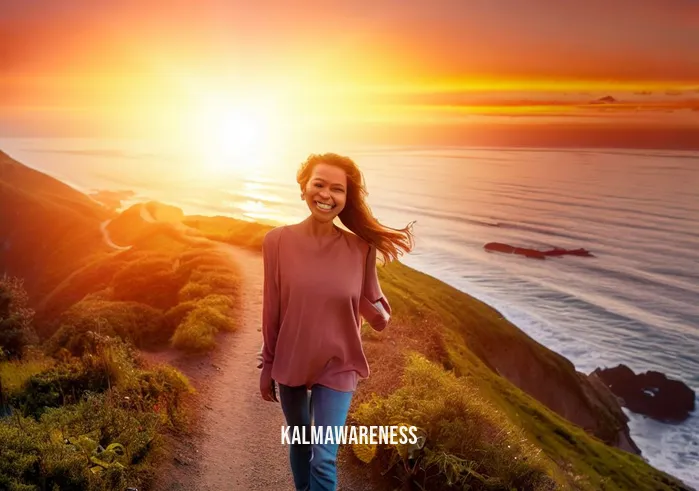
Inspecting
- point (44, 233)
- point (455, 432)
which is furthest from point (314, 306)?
point (44, 233)

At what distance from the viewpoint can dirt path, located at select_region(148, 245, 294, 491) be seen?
681 centimetres

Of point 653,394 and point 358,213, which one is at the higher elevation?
point 358,213

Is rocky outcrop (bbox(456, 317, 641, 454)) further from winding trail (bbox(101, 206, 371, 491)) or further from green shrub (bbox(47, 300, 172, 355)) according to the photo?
winding trail (bbox(101, 206, 371, 491))

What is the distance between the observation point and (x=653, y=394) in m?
48.7

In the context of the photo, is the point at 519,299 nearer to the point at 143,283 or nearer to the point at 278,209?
the point at 278,209

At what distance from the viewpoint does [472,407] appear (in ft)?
25.0

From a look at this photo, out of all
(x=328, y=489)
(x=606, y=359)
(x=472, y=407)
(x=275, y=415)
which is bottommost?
(x=606, y=359)

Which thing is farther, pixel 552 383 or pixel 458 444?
pixel 552 383

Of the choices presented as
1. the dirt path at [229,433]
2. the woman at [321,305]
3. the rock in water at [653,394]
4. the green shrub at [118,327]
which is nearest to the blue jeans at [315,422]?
the woman at [321,305]

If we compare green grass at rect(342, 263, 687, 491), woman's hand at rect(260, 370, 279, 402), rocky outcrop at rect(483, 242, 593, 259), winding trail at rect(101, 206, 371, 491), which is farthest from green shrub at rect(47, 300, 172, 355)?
rocky outcrop at rect(483, 242, 593, 259)

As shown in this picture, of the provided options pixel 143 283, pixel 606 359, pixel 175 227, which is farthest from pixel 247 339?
pixel 606 359

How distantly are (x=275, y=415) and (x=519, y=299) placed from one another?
71765 millimetres

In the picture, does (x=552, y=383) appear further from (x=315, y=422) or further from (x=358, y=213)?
(x=315, y=422)

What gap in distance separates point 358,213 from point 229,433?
559 cm
